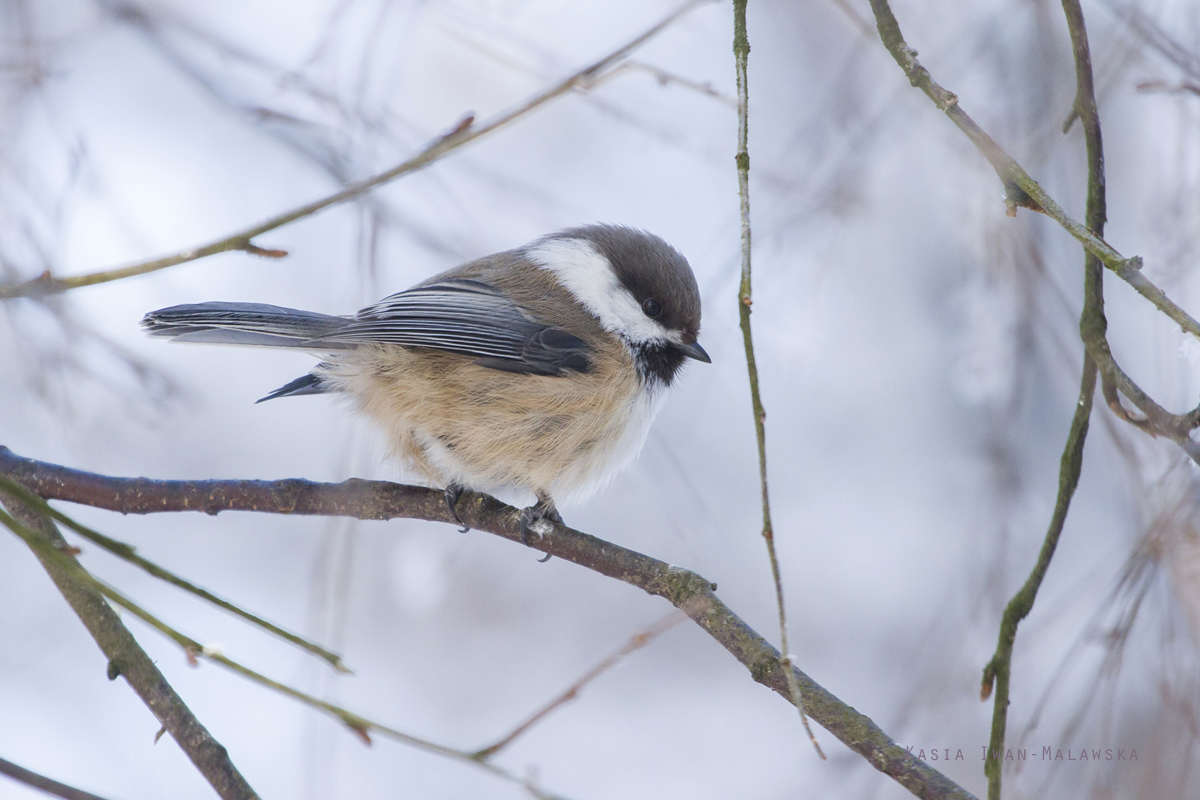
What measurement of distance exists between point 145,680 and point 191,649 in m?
0.89

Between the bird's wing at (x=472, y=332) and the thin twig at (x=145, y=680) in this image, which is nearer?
the thin twig at (x=145, y=680)

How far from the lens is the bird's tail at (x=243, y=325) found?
8.53 feet

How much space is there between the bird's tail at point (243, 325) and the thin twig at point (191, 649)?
4.45 feet

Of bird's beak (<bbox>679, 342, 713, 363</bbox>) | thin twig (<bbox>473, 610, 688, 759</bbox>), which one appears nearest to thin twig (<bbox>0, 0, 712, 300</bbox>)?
thin twig (<bbox>473, 610, 688, 759</bbox>)

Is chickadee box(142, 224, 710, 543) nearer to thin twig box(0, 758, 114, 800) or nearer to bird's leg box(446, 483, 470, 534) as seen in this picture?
bird's leg box(446, 483, 470, 534)

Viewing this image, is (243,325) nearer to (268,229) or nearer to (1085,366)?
(268,229)

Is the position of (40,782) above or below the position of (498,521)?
below

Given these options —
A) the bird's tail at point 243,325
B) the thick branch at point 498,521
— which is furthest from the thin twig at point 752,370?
the bird's tail at point 243,325

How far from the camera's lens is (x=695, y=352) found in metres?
3.09

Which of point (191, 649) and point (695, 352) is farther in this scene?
point (695, 352)

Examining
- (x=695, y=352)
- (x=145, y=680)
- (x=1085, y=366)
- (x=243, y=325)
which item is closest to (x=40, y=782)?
(x=145, y=680)

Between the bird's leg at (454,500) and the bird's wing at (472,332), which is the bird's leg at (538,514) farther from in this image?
the bird's wing at (472,332)

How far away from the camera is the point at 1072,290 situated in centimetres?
298

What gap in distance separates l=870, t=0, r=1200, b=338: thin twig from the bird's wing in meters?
1.43
